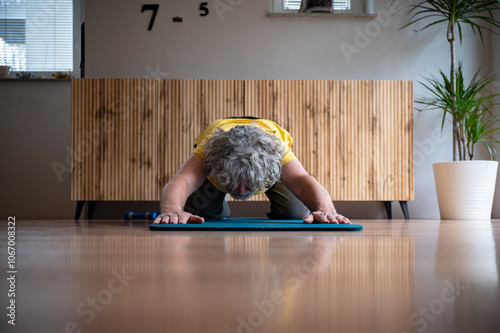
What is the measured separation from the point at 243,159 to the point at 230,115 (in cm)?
198

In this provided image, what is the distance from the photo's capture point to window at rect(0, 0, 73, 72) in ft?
14.8

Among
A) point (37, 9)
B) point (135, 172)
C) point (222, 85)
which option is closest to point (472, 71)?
point (222, 85)

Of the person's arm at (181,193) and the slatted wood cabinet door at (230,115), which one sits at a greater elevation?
the slatted wood cabinet door at (230,115)

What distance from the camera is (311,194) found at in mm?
1992

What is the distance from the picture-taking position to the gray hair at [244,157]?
188 centimetres

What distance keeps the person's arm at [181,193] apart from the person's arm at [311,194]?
1.26 feet

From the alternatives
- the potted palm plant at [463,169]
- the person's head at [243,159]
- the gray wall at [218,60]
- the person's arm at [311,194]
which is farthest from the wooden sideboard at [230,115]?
the person's head at [243,159]

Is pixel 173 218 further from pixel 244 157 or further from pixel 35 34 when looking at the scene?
pixel 35 34

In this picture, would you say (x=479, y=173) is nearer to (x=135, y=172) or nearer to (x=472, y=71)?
(x=472, y=71)

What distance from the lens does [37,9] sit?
4.52 metres

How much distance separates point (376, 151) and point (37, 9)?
337 cm

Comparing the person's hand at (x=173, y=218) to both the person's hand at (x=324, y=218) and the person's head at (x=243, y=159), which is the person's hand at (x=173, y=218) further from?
the person's hand at (x=324, y=218)

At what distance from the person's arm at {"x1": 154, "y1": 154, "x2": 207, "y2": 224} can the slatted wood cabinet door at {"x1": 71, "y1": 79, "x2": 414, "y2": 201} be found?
1695 millimetres

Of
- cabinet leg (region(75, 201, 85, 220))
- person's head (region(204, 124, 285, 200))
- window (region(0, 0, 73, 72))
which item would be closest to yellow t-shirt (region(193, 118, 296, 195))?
person's head (region(204, 124, 285, 200))
